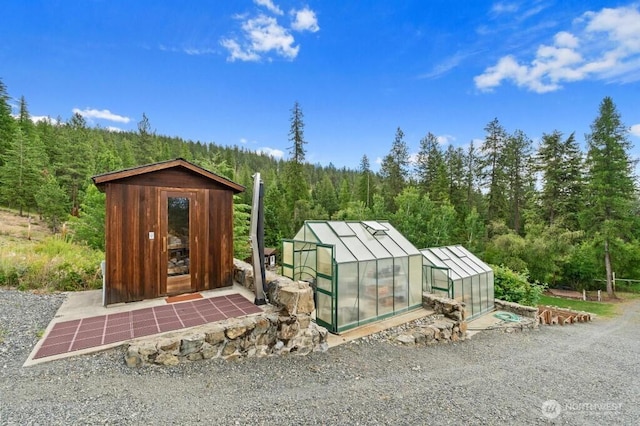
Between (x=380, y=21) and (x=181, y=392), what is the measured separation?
13220 mm

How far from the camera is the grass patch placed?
47.9 feet

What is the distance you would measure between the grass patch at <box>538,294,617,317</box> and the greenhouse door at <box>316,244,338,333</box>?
1616 centimetres

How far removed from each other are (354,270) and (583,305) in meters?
18.2

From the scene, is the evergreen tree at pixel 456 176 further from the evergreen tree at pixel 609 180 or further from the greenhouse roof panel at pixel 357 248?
the greenhouse roof panel at pixel 357 248

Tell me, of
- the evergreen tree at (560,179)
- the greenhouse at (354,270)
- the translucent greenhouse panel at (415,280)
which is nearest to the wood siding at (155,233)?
the greenhouse at (354,270)

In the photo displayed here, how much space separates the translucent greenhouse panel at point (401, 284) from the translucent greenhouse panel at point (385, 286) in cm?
16

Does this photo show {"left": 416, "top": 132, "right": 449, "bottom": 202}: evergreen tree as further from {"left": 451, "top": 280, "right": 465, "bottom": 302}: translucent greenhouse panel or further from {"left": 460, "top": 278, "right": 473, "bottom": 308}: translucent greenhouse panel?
{"left": 451, "top": 280, "right": 465, "bottom": 302}: translucent greenhouse panel

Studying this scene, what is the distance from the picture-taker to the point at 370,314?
6625 mm

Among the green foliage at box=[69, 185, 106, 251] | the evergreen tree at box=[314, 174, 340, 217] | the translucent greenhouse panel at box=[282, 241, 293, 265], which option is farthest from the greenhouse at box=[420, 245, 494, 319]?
the evergreen tree at box=[314, 174, 340, 217]

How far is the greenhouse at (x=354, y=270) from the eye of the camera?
6266 millimetres

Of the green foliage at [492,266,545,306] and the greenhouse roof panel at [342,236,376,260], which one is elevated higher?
the greenhouse roof panel at [342,236,376,260]

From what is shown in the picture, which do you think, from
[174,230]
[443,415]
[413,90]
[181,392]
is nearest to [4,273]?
[174,230]

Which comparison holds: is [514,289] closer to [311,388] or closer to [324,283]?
[324,283]

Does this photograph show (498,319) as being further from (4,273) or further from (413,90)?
(4,273)
